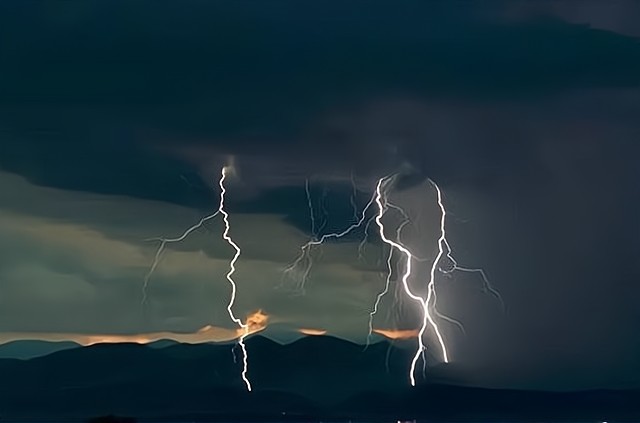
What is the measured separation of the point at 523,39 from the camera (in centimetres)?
278

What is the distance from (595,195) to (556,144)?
0.63ft

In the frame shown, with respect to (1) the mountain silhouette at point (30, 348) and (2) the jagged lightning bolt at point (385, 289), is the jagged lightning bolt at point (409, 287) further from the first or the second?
(1) the mountain silhouette at point (30, 348)

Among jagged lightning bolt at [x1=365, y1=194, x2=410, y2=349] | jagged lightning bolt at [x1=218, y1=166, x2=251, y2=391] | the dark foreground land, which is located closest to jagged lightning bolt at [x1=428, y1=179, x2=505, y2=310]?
jagged lightning bolt at [x1=365, y1=194, x2=410, y2=349]

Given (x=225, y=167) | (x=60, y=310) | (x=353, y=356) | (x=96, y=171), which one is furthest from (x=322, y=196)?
(x=60, y=310)

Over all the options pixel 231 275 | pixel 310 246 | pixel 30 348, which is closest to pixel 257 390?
pixel 231 275

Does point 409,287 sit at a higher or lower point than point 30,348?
higher

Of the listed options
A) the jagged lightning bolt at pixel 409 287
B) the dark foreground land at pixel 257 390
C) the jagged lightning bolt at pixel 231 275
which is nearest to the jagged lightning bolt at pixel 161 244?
the jagged lightning bolt at pixel 231 275

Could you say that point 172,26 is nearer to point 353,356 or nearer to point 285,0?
point 285,0

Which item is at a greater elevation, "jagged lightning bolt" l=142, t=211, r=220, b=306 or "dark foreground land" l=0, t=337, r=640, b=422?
"jagged lightning bolt" l=142, t=211, r=220, b=306

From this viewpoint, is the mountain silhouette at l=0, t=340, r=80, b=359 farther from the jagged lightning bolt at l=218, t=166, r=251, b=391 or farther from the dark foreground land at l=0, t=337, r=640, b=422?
the jagged lightning bolt at l=218, t=166, r=251, b=391

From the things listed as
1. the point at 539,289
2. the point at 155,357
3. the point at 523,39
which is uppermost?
the point at 523,39

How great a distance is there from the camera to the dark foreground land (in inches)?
106

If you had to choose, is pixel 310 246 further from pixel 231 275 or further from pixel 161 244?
pixel 161 244

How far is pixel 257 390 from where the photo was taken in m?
2.72
